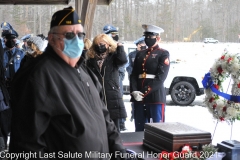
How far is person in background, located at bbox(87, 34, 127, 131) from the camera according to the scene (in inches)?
181

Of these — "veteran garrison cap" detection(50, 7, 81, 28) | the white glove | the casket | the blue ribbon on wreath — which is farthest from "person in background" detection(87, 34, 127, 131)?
"veteran garrison cap" detection(50, 7, 81, 28)

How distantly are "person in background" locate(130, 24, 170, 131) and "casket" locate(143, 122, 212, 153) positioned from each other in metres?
1.96

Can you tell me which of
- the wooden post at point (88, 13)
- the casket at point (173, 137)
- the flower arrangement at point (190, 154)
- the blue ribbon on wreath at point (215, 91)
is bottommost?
the flower arrangement at point (190, 154)

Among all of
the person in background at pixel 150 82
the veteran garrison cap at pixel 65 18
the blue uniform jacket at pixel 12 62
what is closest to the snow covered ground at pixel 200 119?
the person in background at pixel 150 82

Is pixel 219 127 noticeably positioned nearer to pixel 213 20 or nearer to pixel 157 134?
pixel 157 134

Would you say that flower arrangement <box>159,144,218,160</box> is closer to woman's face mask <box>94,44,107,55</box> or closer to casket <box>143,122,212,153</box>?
casket <box>143,122,212,153</box>

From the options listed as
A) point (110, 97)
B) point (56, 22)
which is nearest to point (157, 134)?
point (56, 22)

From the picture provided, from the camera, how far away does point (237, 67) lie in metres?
3.25

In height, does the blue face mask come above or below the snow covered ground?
above

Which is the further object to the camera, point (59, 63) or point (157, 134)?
point (157, 134)

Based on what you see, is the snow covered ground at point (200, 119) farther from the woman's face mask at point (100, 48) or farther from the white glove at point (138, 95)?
the woman's face mask at point (100, 48)

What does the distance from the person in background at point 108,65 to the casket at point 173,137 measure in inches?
63.1

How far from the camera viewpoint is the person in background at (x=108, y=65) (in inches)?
181

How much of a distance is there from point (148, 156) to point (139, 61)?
2524mm
